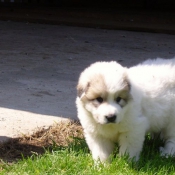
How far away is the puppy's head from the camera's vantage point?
4.20m

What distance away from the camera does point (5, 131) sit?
18.0ft

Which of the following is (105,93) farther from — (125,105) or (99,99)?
(125,105)

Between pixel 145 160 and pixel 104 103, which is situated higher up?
pixel 104 103

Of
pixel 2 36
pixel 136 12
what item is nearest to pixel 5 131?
pixel 2 36

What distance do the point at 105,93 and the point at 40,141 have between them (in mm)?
1360

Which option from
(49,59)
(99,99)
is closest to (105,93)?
(99,99)

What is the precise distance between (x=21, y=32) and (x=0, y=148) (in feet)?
23.9

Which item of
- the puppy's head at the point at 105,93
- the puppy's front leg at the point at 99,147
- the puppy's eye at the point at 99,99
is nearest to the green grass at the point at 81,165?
the puppy's front leg at the point at 99,147

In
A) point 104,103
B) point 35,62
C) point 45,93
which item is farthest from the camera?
point 35,62

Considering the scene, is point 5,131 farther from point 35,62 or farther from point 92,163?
point 35,62

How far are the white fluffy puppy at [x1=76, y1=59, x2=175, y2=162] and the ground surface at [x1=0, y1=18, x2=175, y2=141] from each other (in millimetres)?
1198

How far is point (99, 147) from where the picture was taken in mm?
4637

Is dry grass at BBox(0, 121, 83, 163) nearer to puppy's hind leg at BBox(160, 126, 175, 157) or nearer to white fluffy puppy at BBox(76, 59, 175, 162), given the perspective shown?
white fluffy puppy at BBox(76, 59, 175, 162)

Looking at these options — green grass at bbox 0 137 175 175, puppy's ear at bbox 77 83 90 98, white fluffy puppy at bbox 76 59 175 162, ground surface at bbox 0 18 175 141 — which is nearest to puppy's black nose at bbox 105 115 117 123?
white fluffy puppy at bbox 76 59 175 162
